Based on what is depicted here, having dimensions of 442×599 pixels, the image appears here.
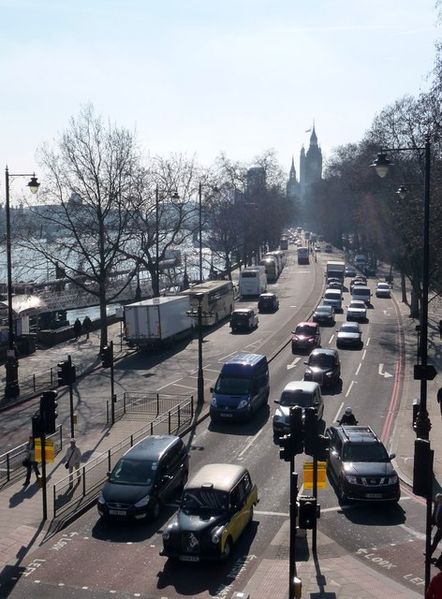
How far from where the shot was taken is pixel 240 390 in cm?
2984

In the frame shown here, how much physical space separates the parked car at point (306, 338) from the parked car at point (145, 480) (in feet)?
79.2

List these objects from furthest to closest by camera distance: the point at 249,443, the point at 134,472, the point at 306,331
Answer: the point at 306,331
the point at 249,443
the point at 134,472

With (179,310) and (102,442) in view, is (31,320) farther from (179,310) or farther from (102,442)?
(102,442)

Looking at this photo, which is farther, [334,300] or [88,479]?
[334,300]

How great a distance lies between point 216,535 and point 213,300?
132ft

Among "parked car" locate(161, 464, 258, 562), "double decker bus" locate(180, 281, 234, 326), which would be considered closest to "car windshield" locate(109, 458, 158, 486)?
"parked car" locate(161, 464, 258, 562)

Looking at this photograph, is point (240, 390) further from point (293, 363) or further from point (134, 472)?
point (293, 363)

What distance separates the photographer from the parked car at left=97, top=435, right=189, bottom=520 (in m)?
18.7

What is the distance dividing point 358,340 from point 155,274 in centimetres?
1936

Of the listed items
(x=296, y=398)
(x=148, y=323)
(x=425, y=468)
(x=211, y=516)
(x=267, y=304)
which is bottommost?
(x=211, y=516)

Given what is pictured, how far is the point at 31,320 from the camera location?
59375 millimetres

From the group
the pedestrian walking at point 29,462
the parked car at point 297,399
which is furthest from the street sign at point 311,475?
the parked car at point 297,399

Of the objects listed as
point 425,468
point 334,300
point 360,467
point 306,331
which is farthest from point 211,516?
point 334,300

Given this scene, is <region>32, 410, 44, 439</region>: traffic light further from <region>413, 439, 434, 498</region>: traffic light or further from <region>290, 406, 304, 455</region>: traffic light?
<region>413, 439, 434, 498</region>: traffic light
